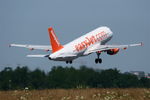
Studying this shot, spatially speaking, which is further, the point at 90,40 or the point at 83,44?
the point at 90,40

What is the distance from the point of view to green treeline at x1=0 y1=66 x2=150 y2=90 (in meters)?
73.4

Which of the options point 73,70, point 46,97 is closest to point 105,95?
point 46,97

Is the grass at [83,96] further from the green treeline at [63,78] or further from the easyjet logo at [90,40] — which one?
the easyjet logo at [90,40]

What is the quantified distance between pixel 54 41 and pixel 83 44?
645cm

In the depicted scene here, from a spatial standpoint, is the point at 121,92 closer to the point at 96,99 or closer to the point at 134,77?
the point at 96,99

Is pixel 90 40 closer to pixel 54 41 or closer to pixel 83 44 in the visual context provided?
pixel 83 44

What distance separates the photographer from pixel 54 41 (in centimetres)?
7744

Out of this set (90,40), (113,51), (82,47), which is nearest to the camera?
(82,47)

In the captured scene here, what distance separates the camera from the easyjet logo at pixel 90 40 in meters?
80.8

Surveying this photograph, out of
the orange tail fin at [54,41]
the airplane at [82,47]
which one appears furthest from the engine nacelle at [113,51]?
the orange tail fin at [54,41]

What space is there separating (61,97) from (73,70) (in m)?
36.7

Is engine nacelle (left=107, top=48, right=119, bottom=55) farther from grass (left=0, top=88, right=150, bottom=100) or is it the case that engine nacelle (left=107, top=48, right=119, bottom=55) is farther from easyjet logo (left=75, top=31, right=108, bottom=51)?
grass (left=0, top=88, right=150, bottom=100)

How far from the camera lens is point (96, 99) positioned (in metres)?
34.0

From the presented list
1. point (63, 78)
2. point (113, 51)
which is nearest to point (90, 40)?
point (113, 51)
